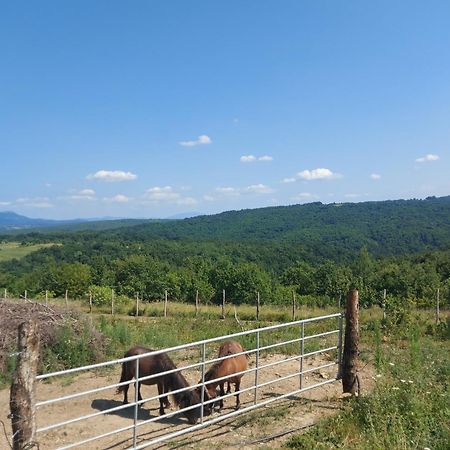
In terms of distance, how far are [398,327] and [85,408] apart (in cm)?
1038

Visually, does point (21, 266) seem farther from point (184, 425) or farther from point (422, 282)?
point (184, 425)

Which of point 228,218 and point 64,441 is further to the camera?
point 228,218

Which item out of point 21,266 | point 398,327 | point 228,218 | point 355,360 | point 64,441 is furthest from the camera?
point 228,218

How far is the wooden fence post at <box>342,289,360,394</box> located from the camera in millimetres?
7336

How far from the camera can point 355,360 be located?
7391mm

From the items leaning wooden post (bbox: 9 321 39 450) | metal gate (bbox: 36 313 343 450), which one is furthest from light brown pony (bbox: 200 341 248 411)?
leaning wooden post (bbox: 9 321 39 450)

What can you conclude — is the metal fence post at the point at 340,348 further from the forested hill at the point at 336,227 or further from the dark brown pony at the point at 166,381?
the forested hill at the point at 336,227

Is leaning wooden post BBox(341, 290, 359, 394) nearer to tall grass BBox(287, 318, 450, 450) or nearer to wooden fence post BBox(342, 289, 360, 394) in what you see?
wooden fence post BBox(342, 289, 360, 394)

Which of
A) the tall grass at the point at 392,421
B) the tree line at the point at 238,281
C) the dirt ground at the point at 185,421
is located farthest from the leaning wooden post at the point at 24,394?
the tree line at the point at 238,281

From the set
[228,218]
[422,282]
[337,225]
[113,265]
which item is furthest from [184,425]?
[228,218]

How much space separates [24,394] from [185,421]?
3.29 metres

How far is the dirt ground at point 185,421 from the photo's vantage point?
598cm

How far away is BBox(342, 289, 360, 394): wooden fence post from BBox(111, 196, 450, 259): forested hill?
7438 centimetres

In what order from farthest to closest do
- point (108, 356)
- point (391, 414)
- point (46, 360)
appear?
point (108, 356)
point (46, 360)
point (391, 414)
